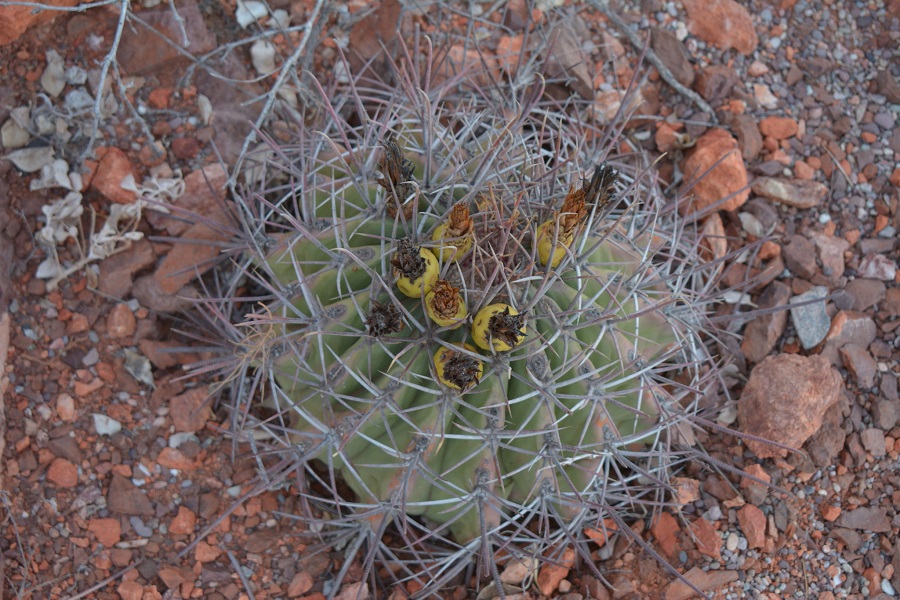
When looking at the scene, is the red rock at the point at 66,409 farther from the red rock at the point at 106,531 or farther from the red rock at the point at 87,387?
the red rock at the point at 106,531

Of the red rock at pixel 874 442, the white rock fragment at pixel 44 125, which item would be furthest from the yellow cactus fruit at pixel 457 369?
the white rock fragment at pixel 44 125

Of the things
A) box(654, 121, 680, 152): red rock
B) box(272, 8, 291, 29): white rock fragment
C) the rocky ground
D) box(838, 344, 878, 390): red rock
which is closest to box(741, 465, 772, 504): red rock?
the rocky ground

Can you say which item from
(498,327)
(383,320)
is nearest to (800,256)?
(498,327)

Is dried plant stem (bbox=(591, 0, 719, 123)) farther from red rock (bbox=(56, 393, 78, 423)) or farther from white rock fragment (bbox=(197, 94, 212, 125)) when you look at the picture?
red rock (bbox=(56, 393, 78, 423))

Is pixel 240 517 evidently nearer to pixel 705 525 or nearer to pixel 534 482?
pixel 534 482

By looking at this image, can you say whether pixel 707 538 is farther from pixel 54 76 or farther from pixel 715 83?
pixel 54 76

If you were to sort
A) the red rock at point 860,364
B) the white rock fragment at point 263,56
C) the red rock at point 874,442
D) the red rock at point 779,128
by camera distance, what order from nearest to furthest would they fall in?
the red rock at point 874,442, the red rock at point 860,364, the white rock fragment at point 263,56, the red rock at point 779,128

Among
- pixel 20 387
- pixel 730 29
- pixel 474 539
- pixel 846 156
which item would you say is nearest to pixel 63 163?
pixel 20 387

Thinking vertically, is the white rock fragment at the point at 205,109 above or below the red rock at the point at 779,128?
above
